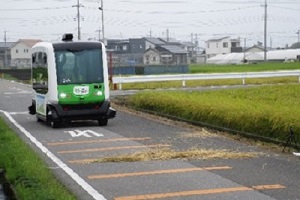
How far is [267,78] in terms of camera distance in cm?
3884

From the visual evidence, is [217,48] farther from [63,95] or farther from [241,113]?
[241,113]

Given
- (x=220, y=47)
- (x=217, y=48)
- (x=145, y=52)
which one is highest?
(x=220, y=47)

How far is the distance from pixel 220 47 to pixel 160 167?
126 meters

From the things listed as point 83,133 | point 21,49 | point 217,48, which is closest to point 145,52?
point 21,49

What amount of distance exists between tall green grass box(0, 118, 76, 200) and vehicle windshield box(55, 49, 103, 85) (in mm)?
4110

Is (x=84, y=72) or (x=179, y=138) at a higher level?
(x=84, y=72)

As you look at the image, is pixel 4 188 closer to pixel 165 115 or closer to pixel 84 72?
pixel 84 72

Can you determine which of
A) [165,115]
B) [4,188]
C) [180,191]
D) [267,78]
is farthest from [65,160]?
[267,78]

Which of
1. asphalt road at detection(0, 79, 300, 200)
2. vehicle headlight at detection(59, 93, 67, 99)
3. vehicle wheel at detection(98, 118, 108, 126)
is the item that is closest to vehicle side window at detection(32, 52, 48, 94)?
vehicle headlight at detection(59, 93, 67, 99)

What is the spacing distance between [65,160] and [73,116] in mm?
5537

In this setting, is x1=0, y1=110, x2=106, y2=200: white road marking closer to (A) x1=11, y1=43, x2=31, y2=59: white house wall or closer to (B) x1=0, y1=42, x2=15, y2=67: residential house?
(A) x1=11, y1=43, x2=31, y2=59: white house wall

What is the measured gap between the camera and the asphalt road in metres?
7.90

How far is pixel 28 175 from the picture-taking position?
28.3 ft

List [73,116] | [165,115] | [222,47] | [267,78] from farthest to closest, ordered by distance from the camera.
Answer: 1. [222,47]
2. [267,78]
3. [165,115]
4. [73,116]
